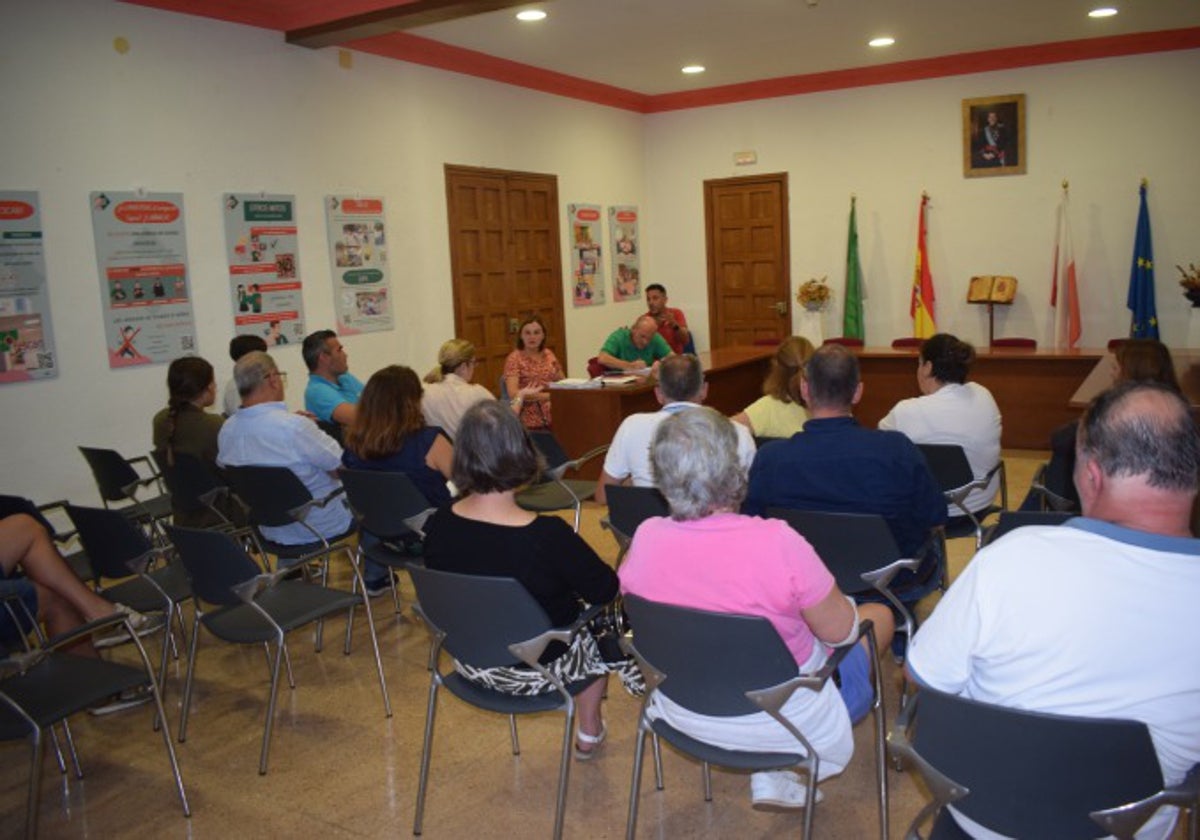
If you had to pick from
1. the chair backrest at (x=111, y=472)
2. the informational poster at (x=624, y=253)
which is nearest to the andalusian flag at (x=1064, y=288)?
the informational poster at (x=624, y=253)

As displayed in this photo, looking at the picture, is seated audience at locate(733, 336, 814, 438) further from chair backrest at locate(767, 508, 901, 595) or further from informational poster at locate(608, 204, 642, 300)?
informational poster at locate(608, 204, 642, 300)

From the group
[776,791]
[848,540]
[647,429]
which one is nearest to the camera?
[776,791]

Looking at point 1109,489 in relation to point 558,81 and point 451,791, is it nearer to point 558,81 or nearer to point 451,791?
point 451,791

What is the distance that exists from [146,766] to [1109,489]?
2948 millimetres

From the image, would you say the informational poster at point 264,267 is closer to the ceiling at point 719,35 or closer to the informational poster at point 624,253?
the ceiling at point 719,35

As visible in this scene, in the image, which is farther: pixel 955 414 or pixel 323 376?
pixel 323 376

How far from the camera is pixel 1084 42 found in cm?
848

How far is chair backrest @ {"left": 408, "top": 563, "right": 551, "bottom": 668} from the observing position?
2383 mm

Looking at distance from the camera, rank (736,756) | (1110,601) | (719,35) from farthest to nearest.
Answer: (719,35)
(736,756)
(1110,601)

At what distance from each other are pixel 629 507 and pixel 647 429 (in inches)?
13.9

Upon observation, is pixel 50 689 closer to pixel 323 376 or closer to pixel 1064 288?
pixel 323 376

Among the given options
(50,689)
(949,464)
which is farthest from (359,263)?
(50,689)

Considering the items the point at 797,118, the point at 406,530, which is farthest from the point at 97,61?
the point at 797,118

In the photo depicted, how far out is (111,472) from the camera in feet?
15.2
